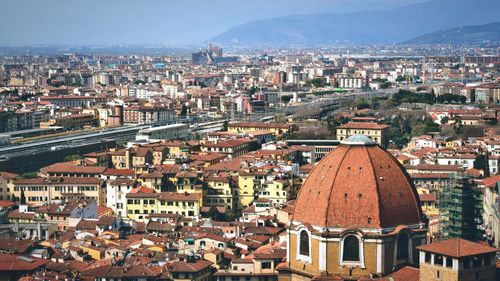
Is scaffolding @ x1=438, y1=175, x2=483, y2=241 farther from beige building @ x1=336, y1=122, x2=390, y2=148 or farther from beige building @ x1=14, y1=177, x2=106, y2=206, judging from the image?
beige building @ x1=336, y1=122, x2=390, y2=148

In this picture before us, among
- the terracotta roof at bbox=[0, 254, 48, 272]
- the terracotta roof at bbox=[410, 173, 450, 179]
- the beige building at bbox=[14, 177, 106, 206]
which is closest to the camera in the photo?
the terracotta roof at bbox=[0, 254, 48, 272]

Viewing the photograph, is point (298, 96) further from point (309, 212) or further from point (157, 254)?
point (309, 212)

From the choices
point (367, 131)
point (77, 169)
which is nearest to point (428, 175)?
point (77, 169)

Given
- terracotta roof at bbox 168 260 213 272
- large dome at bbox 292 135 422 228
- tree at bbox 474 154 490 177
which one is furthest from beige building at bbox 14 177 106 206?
large dome at bbox 292 135 422 228

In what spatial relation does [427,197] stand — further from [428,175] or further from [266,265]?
[266,265]

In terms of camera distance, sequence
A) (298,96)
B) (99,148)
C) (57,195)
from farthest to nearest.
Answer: (298,96), (99,148), (57,195)

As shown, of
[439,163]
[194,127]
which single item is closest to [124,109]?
[194,127]

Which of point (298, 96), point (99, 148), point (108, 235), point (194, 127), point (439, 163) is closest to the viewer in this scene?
point (108, 235)
